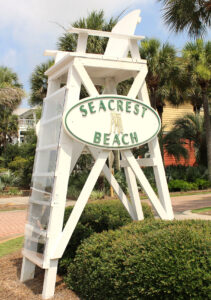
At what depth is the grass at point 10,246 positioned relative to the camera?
6.72 m

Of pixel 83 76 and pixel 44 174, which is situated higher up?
pixel 83 76

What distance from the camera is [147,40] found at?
1930 centimetres

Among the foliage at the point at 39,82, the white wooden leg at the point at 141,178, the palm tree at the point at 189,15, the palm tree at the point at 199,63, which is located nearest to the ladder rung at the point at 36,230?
the white wooden leg at the point at 141,178

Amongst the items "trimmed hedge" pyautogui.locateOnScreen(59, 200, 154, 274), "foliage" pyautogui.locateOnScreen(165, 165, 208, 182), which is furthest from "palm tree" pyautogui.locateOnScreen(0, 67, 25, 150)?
"trimmed hedge" pyautogui.locateOnScreen(59, 200, 154, 274)

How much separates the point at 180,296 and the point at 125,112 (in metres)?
2.38

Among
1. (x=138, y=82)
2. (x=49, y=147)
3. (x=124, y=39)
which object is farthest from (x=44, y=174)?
(x=124, y=39)

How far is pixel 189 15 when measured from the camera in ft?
40.1

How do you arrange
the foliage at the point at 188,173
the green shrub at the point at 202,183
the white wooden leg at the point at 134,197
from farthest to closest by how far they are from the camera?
the foliage at the point at 188,173 → the green shrub at the point at 202,183 → the white wooden leg at the point at 134,197

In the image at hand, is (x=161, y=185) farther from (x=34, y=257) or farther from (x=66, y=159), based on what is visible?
(x=34, y=257)

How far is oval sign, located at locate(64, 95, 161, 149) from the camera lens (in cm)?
439

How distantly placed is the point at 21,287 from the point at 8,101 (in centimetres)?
2259

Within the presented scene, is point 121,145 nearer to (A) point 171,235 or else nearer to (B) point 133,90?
(B) point 133,90

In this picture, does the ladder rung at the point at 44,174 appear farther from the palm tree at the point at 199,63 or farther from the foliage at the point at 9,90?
the foliage at the point at 9,90

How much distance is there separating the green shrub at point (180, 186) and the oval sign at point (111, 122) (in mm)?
15817
